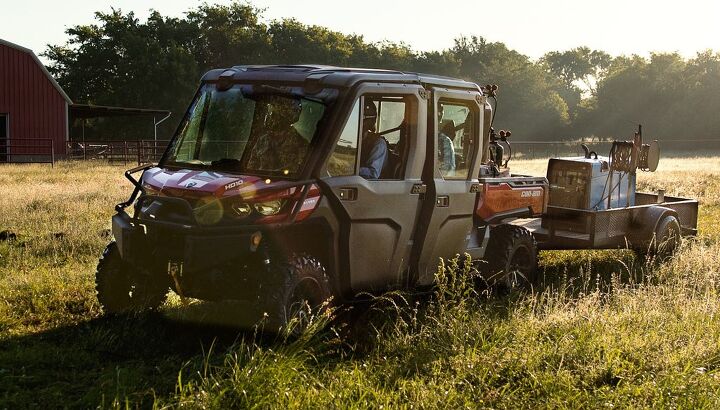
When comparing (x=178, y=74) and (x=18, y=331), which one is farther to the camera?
(x=178, y=74)

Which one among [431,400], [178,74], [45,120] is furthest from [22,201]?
[178,74]

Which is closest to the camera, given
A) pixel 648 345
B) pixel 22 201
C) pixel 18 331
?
pixel 648 345

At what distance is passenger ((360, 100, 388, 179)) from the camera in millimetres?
7316

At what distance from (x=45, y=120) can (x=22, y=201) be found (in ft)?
80.0

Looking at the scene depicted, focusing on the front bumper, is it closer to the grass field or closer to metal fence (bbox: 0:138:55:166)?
the grass field

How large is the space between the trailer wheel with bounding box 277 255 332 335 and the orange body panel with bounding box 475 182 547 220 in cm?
235

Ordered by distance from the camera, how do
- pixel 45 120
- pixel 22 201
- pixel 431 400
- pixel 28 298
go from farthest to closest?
pixel 45 120, pixel 22 201, pixel 28 298, pixel 431 400

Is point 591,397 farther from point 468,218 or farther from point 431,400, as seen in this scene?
point 468,218

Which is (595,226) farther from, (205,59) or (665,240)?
(205,59)

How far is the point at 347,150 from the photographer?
23.0 ft

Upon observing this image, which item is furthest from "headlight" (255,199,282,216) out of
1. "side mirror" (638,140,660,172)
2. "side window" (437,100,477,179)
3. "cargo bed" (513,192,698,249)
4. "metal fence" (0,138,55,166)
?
"metal fence" (0,138,55,166)

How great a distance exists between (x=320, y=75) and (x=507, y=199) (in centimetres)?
280

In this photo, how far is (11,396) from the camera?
5406 millimetres

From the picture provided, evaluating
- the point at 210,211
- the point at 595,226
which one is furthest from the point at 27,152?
the point at 210,211
